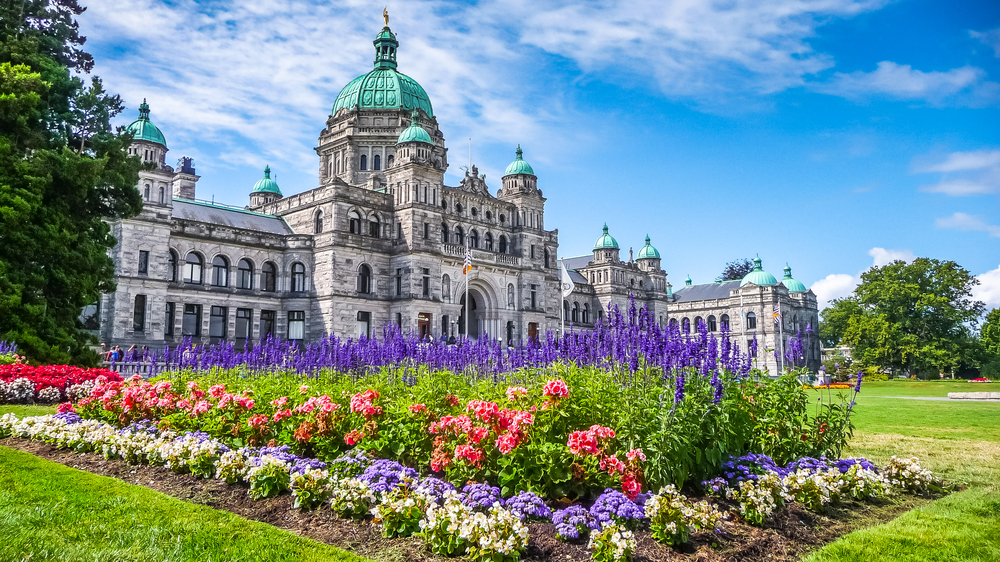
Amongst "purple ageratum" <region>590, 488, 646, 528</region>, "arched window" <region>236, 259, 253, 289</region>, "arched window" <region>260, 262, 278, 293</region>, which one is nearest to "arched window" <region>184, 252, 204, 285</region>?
"arched window" <region>236, 259, 253, 289</region>

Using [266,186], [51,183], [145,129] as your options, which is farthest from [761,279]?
[51,183]

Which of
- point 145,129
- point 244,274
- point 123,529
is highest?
point 145,129

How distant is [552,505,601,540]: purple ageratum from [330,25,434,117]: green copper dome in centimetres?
4761

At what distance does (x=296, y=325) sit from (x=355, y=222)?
24.0 feet

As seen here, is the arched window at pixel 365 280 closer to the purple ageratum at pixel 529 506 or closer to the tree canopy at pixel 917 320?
the purple ageratum at pixel 529 506

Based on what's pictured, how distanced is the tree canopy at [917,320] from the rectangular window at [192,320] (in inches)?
2126

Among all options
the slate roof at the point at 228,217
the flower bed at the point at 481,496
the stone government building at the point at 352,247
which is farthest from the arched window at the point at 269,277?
the flower bed at the point at 481,496

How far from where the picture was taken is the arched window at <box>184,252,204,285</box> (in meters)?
37.0

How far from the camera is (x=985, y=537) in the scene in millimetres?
6617

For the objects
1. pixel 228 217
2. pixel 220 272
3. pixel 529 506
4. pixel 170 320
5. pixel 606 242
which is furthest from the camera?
pixel 606 242

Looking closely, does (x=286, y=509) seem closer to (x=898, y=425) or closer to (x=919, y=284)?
(x=898, y=425)

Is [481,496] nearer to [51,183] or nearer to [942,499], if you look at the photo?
[942,499]

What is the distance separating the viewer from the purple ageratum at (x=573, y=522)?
6.18 meters

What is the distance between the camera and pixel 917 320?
59.4 m
